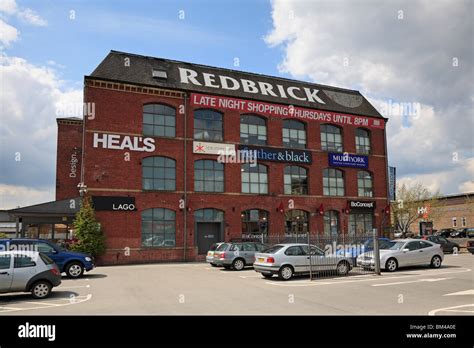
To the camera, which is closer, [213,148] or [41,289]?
[41,289]

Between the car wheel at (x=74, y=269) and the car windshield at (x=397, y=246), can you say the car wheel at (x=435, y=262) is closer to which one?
the car windshield at (x=397, y=246)

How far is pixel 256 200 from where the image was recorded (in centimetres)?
3058

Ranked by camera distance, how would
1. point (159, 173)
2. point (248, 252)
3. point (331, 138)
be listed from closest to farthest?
1. point (248, 252)
2. point (159, 173)
3. point (331, 138)

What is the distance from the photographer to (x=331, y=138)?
34906 mm

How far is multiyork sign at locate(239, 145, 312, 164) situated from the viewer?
102 feet

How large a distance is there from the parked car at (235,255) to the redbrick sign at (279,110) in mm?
12463

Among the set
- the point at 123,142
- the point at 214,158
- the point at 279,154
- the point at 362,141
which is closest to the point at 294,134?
the point at 279,154

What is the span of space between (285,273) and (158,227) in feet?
44.3

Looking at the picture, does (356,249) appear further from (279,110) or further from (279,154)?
(279,110)

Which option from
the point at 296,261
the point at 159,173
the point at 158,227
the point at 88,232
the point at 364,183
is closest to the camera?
the point at 296,261

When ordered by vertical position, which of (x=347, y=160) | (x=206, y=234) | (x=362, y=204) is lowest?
(x=206, y=234)

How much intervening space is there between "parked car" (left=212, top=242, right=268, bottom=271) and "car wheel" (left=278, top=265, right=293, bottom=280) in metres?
5.15

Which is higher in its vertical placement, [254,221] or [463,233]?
[254,221]

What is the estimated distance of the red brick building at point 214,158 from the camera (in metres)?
26.5
